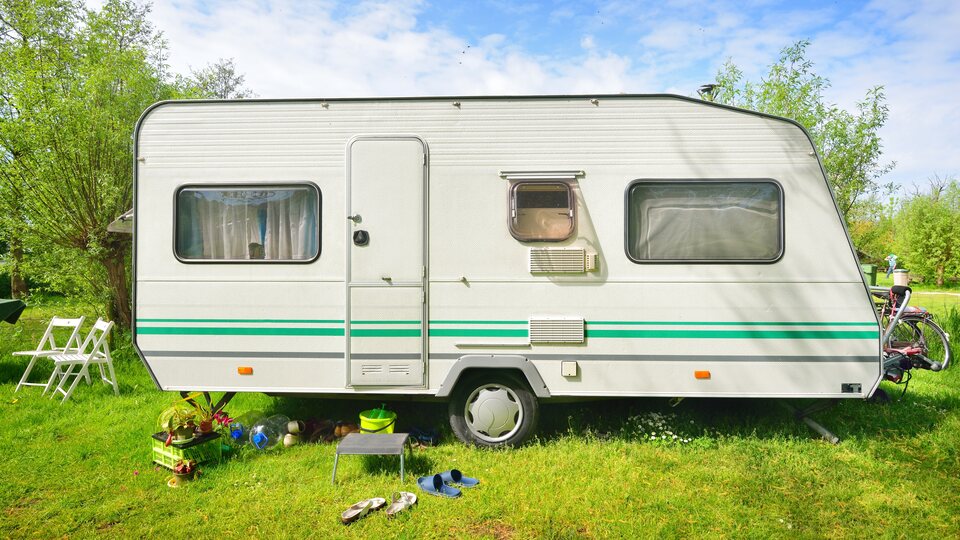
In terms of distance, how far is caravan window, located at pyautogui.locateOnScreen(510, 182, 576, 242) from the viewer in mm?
4426

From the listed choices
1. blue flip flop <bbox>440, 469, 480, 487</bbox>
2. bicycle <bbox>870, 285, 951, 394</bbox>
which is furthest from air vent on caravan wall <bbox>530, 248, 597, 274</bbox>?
bicycle <bbox>870, 285, 951, 394</bbox>

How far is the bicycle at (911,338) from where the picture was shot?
6355 millimetres

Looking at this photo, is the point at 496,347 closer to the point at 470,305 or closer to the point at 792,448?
the point at 470,305

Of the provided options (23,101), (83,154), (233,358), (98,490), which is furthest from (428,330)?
(23,101)

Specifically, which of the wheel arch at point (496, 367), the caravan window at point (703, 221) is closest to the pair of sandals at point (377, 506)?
the wheel arch at point (496, 367)

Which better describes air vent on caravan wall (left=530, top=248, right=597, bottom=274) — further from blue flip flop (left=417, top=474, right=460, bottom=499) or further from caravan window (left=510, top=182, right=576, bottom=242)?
blue flip flop (left=417, top=474, right=460, bottom=499)

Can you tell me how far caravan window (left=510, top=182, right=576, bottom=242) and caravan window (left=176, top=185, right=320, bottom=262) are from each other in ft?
5.46

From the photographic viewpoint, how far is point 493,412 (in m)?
4.53

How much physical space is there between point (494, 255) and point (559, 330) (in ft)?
2.64

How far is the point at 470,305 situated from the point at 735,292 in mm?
Answer: 2139

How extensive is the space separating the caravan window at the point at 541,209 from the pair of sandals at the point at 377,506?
6.99 ft

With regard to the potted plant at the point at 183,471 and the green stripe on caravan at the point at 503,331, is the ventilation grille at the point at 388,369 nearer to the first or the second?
the green stripe on caravan at the point at 503,331

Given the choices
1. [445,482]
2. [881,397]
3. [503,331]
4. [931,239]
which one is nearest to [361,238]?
[503,331]

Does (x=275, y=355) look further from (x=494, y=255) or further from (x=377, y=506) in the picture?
(x=494, y=255)
